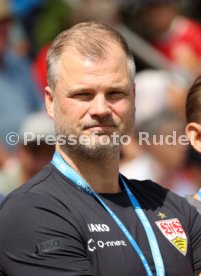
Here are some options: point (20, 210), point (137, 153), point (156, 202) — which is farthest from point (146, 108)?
point (20, 210)

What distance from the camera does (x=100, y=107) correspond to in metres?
3.85

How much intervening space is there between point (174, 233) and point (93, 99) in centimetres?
75

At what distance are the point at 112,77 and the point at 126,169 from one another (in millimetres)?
3959

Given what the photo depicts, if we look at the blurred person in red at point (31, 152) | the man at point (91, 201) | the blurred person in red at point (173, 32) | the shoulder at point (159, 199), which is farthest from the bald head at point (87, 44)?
the blurred person in red at point (173, 32)

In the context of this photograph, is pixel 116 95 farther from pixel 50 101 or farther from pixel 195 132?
pixel 195 132

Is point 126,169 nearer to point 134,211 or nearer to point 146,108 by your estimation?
point 146,108

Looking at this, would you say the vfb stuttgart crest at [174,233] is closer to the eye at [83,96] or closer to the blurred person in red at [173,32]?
the eye at [83,96]

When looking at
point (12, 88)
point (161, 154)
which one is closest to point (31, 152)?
point (161, 154)

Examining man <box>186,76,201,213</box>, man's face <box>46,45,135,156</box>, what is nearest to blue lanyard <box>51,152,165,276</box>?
man's face <box>46,45,135,156</box>

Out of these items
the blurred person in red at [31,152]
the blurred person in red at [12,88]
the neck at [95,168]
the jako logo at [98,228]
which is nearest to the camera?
the jako logo at [98,228]

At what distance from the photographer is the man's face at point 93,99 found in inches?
153

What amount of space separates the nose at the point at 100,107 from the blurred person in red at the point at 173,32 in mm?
5464

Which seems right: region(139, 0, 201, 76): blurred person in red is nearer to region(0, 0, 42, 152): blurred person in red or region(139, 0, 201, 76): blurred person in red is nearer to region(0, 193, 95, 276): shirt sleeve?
region(0, 0, 42, 152): blurred person in red

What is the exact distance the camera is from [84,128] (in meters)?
3.88
